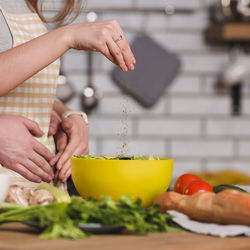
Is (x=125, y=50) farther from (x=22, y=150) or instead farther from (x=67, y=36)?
(x=22, y=150)

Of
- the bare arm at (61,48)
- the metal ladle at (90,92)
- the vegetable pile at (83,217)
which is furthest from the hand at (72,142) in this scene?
the metal ladle at (90,92)

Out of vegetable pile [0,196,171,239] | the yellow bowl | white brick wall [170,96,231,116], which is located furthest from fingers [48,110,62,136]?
white brick wall [170,96,231,116]

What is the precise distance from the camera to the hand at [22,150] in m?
0.96

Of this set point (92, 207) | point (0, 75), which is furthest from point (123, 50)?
point (92, 207)

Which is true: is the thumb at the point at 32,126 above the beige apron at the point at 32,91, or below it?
below

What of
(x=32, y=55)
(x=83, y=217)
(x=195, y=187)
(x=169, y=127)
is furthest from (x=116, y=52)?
(x=169, y=127)

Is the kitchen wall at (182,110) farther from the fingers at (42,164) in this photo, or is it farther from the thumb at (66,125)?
the fingers at (42,164)

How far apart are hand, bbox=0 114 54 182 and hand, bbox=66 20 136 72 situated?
0.82ft

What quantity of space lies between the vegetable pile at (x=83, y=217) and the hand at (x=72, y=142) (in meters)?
0.47

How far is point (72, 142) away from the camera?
1.08m

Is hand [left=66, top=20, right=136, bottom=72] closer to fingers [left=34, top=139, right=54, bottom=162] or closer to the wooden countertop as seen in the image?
fingers [left=34, top=139, right=54, bottom=162]

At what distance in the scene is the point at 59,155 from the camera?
3.45ft

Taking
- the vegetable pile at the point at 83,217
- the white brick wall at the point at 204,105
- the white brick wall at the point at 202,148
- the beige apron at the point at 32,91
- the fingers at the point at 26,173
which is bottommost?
the white brick wall at the point at 202,148

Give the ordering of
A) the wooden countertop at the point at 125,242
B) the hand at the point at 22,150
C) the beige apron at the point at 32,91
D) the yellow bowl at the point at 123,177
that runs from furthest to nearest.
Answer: the beige apron at the point at 32,91 < the hand at the point at 22,150 < the yellow bowl at the point at 123,177 < the wooden countertop at the point at 125,242
